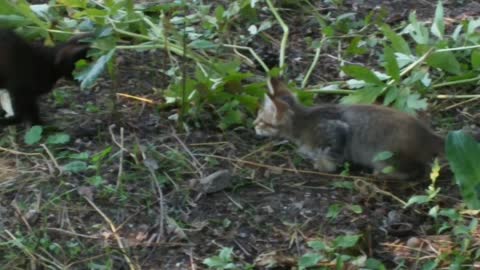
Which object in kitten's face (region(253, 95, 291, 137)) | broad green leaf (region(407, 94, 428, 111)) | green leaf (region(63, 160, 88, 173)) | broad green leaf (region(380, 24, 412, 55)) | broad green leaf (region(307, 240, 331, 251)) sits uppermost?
broad green leaf (region(380, 24, 412, 55))

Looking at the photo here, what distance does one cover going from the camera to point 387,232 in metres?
4.32

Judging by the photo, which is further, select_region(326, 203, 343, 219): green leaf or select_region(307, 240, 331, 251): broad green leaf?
select_region(326, 203, 343, 219): green leaf

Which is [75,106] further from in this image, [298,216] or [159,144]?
[298,216]

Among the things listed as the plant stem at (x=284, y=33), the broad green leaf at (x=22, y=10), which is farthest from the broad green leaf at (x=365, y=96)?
the broad green leaf at (x=22, y=10)

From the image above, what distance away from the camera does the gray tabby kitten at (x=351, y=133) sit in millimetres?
4539

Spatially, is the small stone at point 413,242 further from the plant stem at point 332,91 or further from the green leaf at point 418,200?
the plant stem at point 332,91

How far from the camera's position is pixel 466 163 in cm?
420

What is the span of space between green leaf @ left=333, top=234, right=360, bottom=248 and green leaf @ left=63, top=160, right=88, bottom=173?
1202 mm

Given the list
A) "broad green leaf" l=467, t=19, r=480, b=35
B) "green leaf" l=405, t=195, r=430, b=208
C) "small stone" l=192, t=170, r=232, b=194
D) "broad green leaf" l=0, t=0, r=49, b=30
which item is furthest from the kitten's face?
"broad green leaf" l=0, t=0, r=49, b=30

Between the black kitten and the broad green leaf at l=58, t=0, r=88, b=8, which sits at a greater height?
the broad green leaf at l=58, t=0, r=88, b=8

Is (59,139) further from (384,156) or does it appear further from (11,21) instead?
(384,156)

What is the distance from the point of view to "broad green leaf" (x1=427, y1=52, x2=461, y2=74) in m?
5.30

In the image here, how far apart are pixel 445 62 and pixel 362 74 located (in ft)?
1.68

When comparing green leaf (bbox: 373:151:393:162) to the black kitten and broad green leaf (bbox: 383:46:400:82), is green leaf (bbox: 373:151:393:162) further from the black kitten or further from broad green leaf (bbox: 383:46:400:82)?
the black kitten
